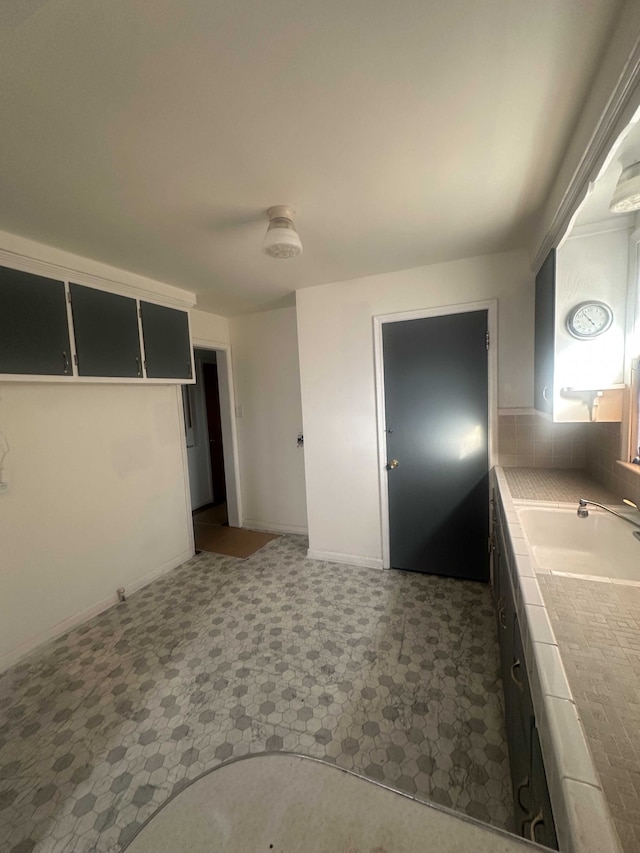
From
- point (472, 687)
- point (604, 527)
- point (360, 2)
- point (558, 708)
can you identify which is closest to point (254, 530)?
point (472, 687)

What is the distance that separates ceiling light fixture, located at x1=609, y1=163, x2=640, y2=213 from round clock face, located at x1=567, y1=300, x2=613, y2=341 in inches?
19.1

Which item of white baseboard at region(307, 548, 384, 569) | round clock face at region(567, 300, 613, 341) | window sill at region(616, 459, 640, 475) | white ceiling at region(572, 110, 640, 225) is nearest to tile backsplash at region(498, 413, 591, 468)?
window sill at region(616, 459, 640, 475)

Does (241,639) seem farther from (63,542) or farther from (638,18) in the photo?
(638,18)

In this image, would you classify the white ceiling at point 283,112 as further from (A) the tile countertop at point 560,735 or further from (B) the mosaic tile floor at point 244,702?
(B) the mosaic tile floor at point 244,702

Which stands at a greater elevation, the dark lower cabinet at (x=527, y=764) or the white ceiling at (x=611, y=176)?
the white ceiling at (x=611, y=176)

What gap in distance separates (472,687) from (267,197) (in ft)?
8.31

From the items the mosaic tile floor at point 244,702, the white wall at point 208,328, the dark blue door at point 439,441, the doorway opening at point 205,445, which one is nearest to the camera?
the mosaic tile floor at point 244,702

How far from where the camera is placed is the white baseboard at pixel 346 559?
2.89 meters

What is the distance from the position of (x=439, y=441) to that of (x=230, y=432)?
2.30 meters

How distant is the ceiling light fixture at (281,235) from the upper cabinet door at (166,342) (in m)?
1.43

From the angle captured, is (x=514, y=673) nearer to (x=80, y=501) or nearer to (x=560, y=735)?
(x=560, y=735)

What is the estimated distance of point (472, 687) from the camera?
1.67m

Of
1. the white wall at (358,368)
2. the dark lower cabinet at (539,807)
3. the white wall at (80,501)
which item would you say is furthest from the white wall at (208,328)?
the dark lower cabinet at (539,807)

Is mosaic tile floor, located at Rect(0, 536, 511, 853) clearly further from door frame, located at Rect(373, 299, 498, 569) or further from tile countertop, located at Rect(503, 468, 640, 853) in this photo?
tile countertop, located at Rect(503, 468, 640, 853)
